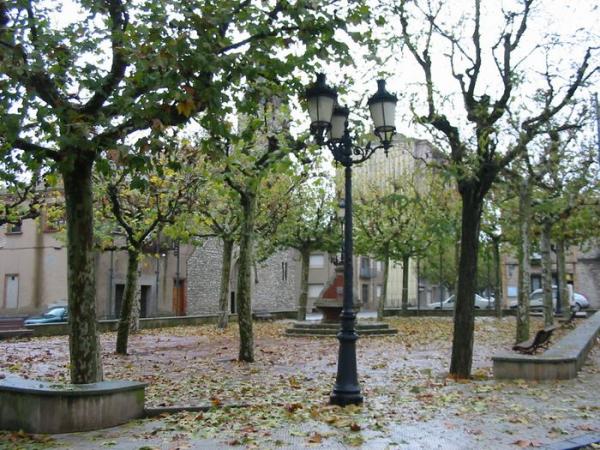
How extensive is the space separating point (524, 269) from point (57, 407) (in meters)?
13.1

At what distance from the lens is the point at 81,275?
7652 mm

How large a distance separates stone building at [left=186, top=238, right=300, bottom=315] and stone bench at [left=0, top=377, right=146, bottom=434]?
27.0 meters

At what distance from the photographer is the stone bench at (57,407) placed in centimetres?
671

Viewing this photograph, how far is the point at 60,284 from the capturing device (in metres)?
33.3

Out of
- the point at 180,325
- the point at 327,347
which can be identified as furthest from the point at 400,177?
the point at 327,347

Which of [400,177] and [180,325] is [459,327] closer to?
[180,325]

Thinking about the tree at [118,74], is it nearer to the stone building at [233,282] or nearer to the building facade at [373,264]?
the building facade at [373,264]

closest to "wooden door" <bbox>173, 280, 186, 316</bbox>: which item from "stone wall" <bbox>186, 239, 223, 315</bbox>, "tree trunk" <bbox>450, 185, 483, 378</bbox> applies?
"stone wall" <bbox>186, 239, 223, 315</bbox>

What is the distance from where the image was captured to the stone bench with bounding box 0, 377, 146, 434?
6707 mm

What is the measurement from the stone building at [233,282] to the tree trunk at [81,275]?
2624 centimetres

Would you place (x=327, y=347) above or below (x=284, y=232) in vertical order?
below

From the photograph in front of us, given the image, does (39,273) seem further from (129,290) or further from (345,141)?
(345,141)

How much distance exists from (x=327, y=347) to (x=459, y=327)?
7.48m

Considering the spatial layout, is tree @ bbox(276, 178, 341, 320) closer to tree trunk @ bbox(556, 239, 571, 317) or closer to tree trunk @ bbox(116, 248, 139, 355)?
tree trunk @ bbox(556, 239, 571, 317)
